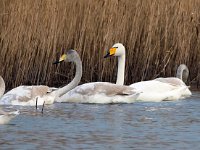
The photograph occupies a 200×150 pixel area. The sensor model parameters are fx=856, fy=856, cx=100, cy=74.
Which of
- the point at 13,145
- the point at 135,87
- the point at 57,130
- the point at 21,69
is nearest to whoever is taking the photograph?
the point at 13,145

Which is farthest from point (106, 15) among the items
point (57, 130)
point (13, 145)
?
point (13, 145)

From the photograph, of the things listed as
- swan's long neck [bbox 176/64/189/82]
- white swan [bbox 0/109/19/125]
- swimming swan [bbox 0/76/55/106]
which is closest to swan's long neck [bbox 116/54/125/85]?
swan's long neck [bbox 176/64/189/82]

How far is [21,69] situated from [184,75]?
274cm

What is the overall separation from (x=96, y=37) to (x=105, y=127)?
15.1ft

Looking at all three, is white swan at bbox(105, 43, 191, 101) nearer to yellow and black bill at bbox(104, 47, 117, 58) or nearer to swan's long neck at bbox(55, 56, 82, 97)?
yellow and black bill at bbox(104, 47, 117, 58)

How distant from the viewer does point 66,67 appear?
47.1 ft

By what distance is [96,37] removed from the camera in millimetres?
14070

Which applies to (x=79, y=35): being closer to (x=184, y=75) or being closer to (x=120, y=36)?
(x=120, y=36)

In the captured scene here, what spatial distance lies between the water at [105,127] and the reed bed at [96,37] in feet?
5.94

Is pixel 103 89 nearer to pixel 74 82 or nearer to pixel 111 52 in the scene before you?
pixel 74 82

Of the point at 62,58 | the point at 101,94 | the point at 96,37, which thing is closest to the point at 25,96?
the point at 101,94

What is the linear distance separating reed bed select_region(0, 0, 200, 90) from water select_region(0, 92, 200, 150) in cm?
181

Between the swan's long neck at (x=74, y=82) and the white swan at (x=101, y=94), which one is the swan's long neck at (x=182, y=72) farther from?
the swan's long neck at (x=74, y=82)

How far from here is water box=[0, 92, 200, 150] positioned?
845 centimetres
